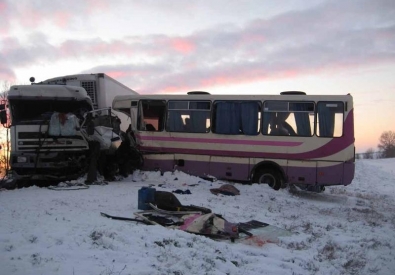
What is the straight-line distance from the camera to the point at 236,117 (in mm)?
13555

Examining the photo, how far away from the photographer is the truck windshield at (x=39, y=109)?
12.0 m

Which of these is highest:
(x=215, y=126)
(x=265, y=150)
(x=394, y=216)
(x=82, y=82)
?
(x=82, y=82)

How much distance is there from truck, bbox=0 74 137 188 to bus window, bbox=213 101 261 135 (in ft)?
11.8

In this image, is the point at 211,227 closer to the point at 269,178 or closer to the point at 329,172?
the point at 269,178

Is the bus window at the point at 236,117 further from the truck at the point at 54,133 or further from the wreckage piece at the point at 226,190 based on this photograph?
the truck at the point at 54,133

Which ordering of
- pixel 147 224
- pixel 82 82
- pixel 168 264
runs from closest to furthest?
pixel 168 264, pixel 147 224, pixel 82 82

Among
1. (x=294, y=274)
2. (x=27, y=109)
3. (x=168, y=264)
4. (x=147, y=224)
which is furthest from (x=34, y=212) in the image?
(x=27, y=109)

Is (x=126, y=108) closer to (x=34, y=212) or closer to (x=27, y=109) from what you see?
(x=27, y=109)

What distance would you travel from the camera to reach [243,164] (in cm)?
1322

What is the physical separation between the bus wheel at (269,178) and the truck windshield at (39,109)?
6457mm

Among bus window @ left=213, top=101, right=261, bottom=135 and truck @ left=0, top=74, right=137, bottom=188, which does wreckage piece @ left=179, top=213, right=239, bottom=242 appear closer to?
truck @ left=0, top=74, right=137, bottom=188

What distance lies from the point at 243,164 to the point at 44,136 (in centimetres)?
664

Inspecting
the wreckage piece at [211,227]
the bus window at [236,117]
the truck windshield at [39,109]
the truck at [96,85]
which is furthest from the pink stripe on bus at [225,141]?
the wreckage piece at [211,227]

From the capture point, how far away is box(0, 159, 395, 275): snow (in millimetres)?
4730
